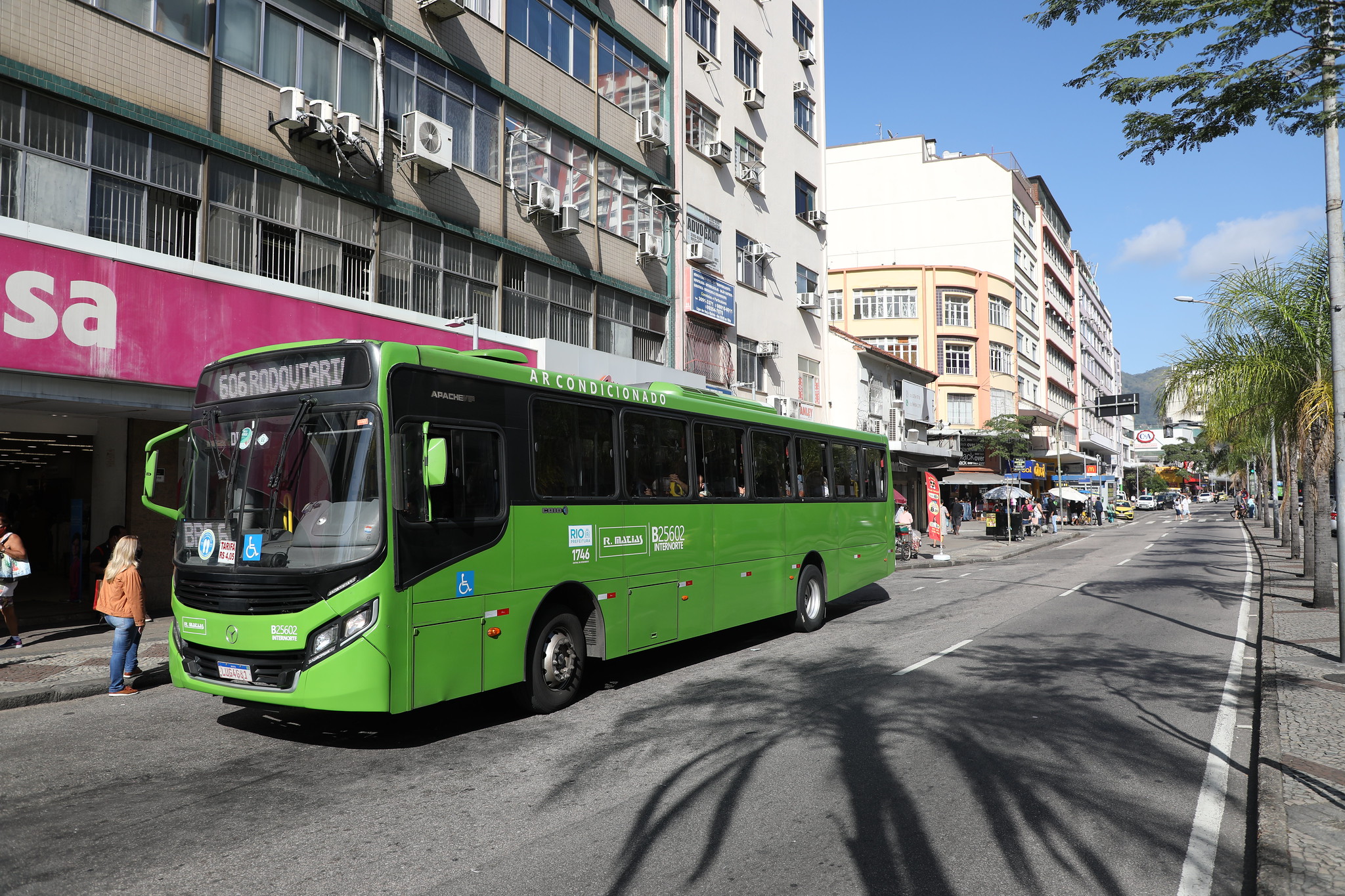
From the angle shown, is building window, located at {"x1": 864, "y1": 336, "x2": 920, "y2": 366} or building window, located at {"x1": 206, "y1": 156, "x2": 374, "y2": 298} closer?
building window, located at {"x1": 206, "y1": 156, "x2": 374, "y2": 298}

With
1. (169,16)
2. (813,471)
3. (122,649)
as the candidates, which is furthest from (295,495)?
(169,16)

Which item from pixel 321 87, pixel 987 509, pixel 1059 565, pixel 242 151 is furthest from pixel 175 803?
pixel 987 509

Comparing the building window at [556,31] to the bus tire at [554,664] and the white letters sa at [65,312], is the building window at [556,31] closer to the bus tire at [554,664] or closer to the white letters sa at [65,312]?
the white letters sa at [65,312]

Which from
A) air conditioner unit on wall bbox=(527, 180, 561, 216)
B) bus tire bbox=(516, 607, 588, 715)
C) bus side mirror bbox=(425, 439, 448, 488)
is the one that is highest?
air conditioner unit on wall bbox=(527, 180, 561, 216)

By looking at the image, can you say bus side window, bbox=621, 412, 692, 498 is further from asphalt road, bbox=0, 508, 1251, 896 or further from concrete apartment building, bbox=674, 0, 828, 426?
concrete apartment building, bbox=674, 0, 828, 426

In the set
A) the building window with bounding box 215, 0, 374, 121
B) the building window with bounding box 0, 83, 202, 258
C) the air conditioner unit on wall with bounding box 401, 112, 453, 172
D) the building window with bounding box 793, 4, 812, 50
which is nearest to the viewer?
the building window with bounding box 0, 83, 202, 258

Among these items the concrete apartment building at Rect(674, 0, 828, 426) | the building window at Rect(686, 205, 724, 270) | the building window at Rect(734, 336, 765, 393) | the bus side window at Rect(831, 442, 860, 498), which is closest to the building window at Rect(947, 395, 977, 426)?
the concrete apartment building at Rect(674, 0, 828, 426)

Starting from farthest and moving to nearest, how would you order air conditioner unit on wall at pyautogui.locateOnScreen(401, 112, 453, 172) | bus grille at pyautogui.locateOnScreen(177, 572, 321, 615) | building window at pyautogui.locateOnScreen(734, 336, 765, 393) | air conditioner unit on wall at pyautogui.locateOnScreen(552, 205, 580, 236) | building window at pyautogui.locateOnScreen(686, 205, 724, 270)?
building window at pyautogui.locateOnScreen(734, 336, 765, 393) → building window at pyautogui.locateOnScreen(686, 205, 724, 270) → air conditioner unit on wall at pyautogui.locateOnScreen(552, 205, 580, 236) → air conditioner unit on wall at pyautogui.locateOnScreen(401, 112, 453, 172) → bus grille at pyautogui.locateOnScreen(177, 572, 321, 615)

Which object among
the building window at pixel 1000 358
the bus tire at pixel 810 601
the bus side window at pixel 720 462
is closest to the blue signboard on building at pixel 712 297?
the bus tire at pixel 810 601

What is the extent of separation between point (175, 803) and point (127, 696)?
433 cm

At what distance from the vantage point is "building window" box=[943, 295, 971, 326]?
55781mm

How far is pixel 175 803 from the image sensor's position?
5.60 metres

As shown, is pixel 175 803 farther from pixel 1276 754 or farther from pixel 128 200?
pixel 128 200

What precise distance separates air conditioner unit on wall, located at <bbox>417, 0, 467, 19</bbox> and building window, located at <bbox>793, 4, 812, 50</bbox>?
2018cm
